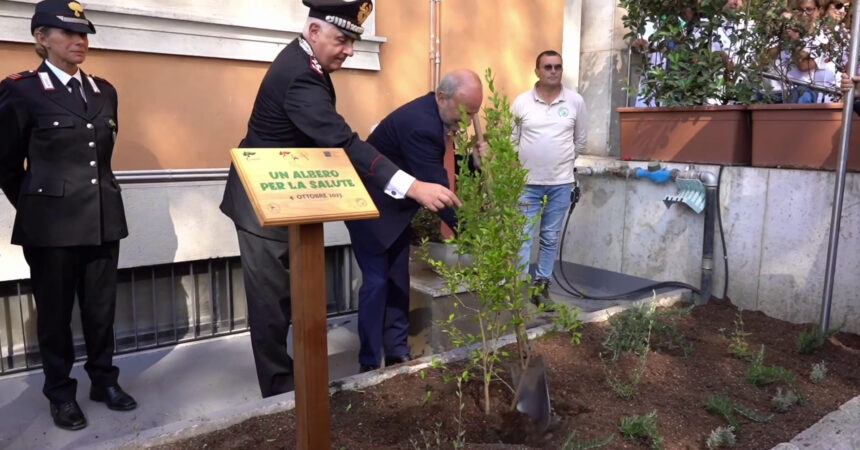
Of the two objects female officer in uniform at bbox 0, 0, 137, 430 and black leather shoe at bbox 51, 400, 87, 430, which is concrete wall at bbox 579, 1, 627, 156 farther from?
black leather shoe at bbox 51, 400, 87, 430

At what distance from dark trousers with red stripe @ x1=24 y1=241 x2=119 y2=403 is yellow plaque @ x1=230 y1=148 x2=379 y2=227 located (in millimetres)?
1697

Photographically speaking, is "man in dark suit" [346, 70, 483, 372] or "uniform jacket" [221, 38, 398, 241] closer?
"uniform jacket" [221, 38, 398, 241]

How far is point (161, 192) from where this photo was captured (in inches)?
174

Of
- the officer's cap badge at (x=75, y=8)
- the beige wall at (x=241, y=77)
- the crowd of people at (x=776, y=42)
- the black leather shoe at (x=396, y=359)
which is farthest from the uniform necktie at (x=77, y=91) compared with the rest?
the crowd of people at (x=776, y=42)

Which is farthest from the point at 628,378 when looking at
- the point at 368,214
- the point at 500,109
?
the point at 368,214

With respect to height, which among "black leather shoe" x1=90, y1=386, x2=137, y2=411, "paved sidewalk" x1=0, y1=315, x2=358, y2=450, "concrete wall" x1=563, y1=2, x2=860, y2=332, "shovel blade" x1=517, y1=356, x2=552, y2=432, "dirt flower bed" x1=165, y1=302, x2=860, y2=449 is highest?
"concrete wall" x1=563, y1=2, x2=860, y2=332

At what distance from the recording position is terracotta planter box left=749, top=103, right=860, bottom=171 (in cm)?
451

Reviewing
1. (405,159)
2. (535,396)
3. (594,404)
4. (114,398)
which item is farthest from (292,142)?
(594,404)

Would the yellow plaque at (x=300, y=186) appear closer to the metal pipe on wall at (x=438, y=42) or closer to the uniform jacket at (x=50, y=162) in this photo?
the uniform jacket at (x=50, y=162)

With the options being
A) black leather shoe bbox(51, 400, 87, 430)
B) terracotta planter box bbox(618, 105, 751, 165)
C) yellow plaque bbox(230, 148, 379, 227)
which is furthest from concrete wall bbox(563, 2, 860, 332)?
black leather shoe bbox(51, 400, 87, 430)

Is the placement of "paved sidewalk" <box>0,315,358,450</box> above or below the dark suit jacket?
below

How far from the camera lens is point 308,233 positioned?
2.18m

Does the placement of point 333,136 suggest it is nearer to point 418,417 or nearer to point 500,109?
point 500,109

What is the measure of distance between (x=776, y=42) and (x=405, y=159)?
333cm
